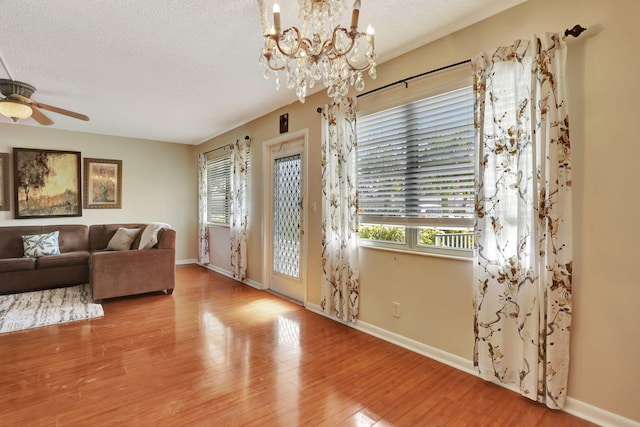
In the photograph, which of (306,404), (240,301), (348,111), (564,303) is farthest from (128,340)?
(564,303)

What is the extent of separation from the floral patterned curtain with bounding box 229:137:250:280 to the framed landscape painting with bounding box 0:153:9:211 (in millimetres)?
3579

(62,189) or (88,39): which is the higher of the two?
(88,39)

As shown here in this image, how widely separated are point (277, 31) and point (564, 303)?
7.16ft

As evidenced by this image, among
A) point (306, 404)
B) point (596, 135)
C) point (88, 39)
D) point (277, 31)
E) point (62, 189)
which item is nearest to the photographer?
point (277, 31)

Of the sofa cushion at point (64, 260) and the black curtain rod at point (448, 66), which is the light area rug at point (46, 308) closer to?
the sofa cushion at point (64, 260)

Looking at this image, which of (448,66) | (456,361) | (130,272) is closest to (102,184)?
(130,272)

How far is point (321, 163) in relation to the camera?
11.4 ft

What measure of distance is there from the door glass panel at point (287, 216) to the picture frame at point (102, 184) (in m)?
3.45

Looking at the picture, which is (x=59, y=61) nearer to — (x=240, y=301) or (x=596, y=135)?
(x=240, y=301)

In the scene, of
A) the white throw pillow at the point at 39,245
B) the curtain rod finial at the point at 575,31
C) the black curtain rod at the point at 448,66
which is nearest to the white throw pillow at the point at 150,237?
the white throw pillow at the point at 39,245

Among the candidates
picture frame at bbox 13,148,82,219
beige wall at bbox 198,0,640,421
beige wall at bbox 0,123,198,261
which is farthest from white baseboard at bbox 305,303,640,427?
picture frame at bbox 13,148,82,219

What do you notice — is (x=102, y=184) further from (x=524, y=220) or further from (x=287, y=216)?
(x=524, y=220)

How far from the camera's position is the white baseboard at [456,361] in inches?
67.9

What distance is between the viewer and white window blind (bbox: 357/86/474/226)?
2.34m
